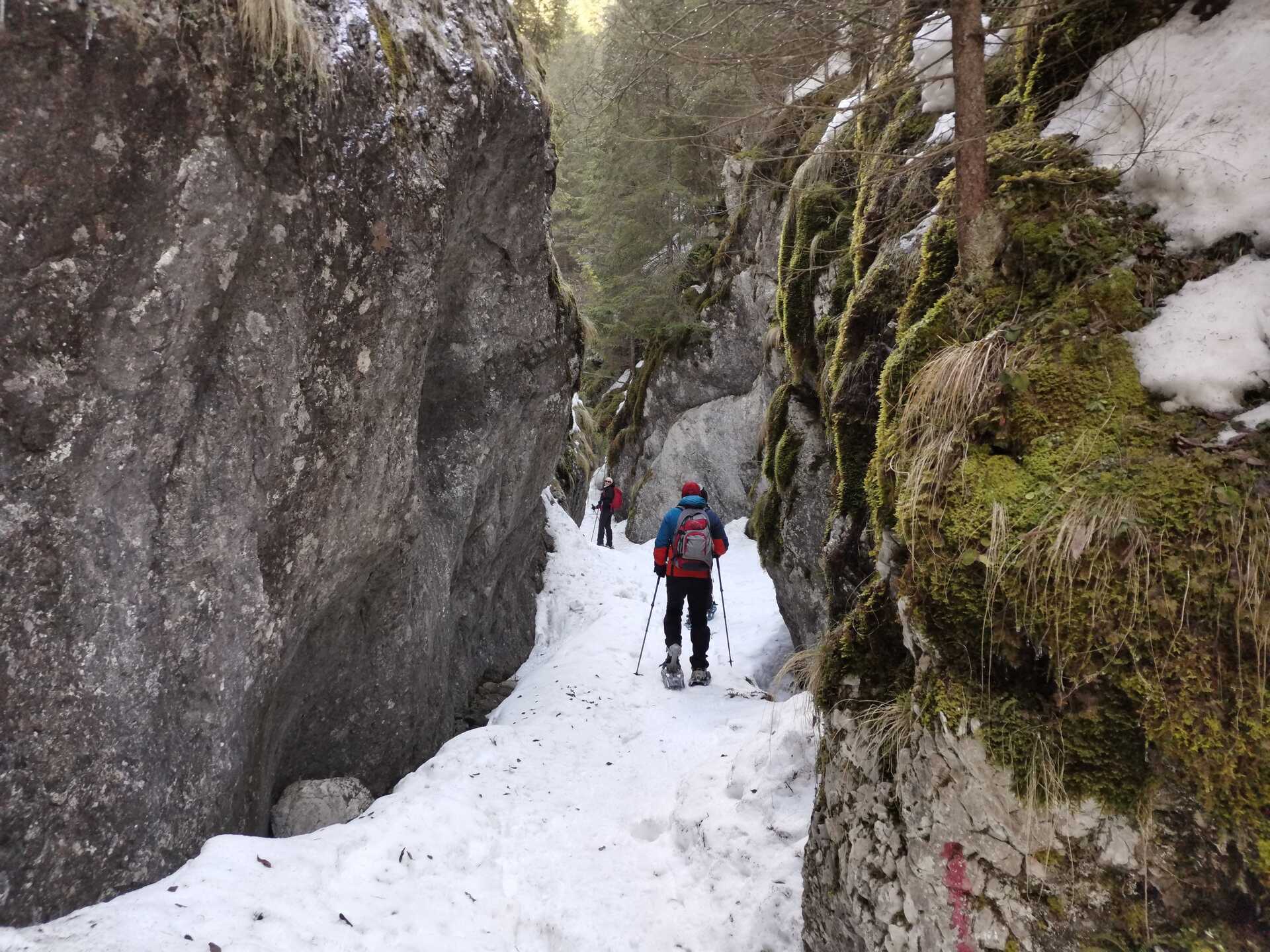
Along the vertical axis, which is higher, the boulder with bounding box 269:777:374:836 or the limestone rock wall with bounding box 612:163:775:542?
the limestone rock wall with bounding box 612:163:775:542

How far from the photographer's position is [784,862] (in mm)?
→ 5043

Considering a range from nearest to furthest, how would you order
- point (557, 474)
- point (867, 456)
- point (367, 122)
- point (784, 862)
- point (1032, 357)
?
point (1032, 357) < point (784, 862) < point (367, 122) < point (867, 456) < point (557, 474)

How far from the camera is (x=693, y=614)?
9.55 metres

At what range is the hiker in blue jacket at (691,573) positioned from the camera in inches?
372

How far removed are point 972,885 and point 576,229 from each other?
28.6 meters

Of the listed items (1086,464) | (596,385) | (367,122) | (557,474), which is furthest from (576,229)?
(1086,464)

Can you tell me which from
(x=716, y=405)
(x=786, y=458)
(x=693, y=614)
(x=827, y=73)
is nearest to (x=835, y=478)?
(x=786, y=458)

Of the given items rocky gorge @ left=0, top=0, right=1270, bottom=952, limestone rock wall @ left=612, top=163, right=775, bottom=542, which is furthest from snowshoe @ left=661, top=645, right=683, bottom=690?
limestone rock wall @ left=612, top=163, right=775, bottom=542

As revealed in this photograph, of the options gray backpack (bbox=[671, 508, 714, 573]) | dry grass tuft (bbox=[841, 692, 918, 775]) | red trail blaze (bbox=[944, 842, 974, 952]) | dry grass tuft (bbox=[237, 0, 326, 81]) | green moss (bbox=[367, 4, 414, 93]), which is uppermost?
green moss (bbox=[367, 4, 414, 93])

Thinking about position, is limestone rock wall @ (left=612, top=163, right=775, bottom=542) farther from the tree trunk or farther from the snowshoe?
the tree trunk

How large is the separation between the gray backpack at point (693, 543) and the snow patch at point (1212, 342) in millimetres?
6426

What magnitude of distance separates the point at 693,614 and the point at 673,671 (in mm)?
814

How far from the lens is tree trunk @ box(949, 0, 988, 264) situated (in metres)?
3.97

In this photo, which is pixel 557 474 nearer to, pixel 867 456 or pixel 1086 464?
pixel 867 456
